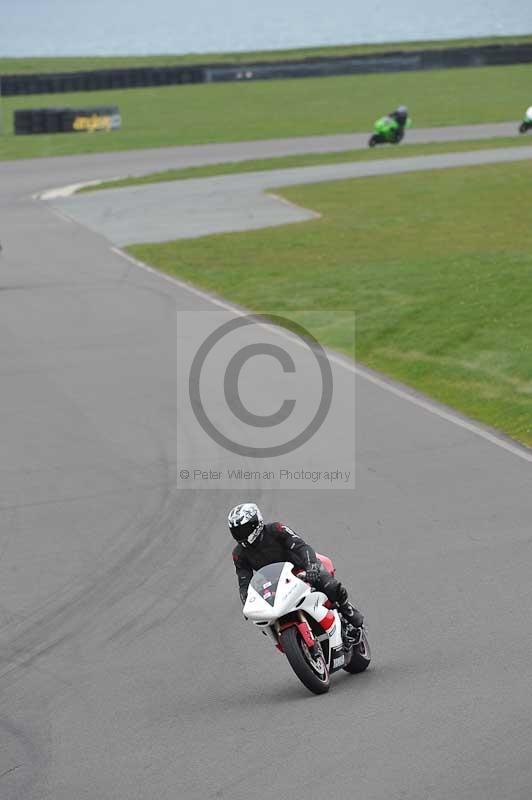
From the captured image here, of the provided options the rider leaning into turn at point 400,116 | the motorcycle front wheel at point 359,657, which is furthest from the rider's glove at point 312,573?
the rider leaning into turn at point 400,116

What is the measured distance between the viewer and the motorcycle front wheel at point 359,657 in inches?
395

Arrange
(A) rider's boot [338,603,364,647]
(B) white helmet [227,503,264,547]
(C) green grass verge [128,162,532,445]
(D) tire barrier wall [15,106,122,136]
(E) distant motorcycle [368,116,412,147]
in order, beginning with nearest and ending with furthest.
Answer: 1. (B) white helmet [227,503,264,547]
2. (A) rider's boot [338,603,364,647]
3. (C) green grass verge [128,162,532,445]
4. (E) distant motorcycle [368,116,412,147]
5. (D) tire barrier wall [15,106,122,136]

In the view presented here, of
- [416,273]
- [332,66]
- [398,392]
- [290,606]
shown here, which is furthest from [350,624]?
[332,66]

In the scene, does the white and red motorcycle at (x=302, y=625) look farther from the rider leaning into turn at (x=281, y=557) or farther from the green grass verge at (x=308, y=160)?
the green grass verge at (x=308, y=160)

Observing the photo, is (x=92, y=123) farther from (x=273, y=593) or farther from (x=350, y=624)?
(x=273, y=593)

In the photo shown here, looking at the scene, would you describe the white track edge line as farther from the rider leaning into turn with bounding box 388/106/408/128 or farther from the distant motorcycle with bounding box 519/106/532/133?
the distant motorcycle with bounding box 519/106/532/133

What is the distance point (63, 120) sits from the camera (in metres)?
59.0

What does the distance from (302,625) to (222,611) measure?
2.04 meters

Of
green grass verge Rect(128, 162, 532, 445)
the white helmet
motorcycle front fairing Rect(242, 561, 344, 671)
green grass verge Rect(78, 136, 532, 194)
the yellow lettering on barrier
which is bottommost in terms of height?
the yellow lettering on barrier

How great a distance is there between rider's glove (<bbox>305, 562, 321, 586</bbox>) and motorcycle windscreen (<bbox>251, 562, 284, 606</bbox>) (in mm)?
228

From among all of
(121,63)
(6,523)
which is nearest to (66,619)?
(6,523)

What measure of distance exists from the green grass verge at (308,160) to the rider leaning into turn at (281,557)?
3281 centimetres

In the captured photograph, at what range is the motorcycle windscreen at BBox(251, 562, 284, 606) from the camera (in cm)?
957

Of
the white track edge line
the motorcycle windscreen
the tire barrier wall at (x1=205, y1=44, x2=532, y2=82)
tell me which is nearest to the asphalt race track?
the white track edge line
